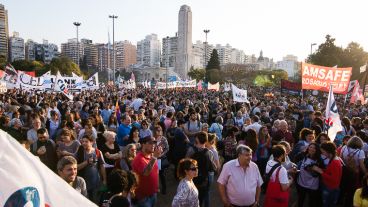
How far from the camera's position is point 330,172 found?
5.30m

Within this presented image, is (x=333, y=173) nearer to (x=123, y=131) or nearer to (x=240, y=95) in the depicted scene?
(x=123, y=131)

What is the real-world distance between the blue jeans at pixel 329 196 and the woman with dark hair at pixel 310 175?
0.13 metres

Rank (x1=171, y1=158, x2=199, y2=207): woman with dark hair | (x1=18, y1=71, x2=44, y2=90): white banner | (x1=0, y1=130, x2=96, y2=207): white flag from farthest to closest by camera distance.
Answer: (x1=18, y1=71, x2=44, y2=90): white banner
(x1=171, y1=158, x2=199, y2=207): woman with dark hair
(x1=0, y1=130, x2=96, y2=207): white flag

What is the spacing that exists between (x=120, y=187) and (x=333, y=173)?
3376mm

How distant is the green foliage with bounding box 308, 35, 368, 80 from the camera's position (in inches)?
2072

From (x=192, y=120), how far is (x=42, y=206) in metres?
7.47

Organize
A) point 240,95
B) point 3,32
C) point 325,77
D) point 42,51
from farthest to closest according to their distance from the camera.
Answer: point 42,51 < point 3,32 < point 240,95 < point 325,77

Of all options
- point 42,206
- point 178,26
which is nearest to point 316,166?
point 42,206

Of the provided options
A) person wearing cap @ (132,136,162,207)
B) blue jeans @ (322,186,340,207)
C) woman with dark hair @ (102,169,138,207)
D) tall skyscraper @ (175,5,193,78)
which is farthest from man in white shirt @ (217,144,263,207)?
tall skyscraper @ (175,5,193,78)

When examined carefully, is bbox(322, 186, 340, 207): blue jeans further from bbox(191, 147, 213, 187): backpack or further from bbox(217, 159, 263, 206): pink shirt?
bbox(191, 147, 213, 187): backpack

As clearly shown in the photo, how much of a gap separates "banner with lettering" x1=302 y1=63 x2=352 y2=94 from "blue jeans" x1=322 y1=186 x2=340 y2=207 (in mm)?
6184

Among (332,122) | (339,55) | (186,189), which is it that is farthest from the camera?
(339,55)

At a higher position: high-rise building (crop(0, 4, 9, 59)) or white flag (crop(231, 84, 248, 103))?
high-rise building (crop(0, 4, 9, 59))

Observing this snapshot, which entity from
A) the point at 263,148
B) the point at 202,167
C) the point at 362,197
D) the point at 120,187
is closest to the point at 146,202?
the point at 202,167
